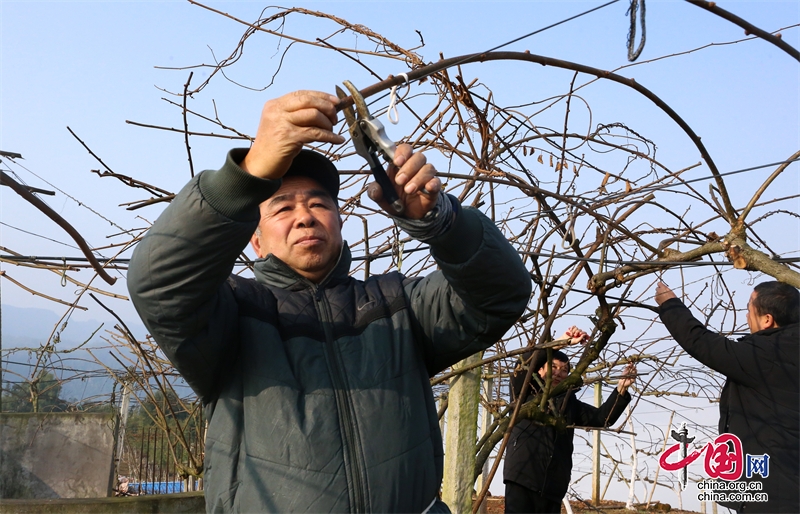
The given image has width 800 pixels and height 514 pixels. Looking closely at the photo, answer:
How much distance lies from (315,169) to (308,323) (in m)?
0.48

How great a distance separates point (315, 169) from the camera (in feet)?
6.56

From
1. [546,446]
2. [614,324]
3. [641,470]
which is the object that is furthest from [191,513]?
[641,470]

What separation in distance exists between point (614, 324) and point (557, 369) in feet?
4.32

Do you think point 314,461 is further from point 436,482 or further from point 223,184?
point 223,184

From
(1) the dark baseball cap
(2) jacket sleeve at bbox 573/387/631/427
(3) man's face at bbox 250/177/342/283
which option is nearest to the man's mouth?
(3) man's face at bbox 250/177/342/283

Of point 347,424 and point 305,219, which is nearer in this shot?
point 347,424

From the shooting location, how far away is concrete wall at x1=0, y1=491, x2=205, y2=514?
14.8ft

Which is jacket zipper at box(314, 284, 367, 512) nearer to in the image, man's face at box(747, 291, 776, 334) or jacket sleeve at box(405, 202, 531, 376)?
jacket sleeve at box(405, 202, 531, 376)

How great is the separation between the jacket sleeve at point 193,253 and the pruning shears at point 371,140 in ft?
0.69

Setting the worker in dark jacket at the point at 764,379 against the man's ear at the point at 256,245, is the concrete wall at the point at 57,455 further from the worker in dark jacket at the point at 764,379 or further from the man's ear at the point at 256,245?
the worker in dark jacket at the point at 764,379

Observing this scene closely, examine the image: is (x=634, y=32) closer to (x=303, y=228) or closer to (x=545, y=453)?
(x=303, y=228)

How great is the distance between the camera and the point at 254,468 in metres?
1.61

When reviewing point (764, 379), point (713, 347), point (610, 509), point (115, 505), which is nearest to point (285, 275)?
point (713, 347)

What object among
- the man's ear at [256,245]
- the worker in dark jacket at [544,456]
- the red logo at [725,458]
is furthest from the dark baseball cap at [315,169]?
the worker in dark jacket at [544,456]
